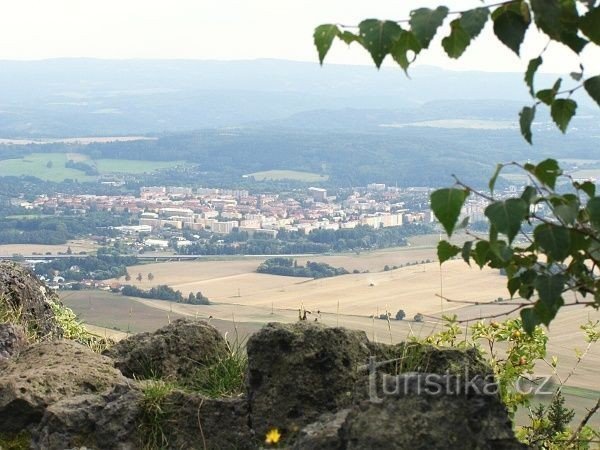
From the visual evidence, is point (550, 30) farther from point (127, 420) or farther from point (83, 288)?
point (83, 288)

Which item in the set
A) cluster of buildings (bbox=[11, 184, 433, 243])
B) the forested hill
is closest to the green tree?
cluster of buildings (bbox=[11, 184, 433, 243])

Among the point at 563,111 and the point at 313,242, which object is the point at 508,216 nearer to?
the point at 563,111

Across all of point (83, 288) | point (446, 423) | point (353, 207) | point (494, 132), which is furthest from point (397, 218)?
point (446, 423)

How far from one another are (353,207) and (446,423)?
226 feet

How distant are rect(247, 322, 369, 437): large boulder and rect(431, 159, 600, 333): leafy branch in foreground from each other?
109 centimetres

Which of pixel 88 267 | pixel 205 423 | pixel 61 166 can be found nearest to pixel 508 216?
pixel 205 423

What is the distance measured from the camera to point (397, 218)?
2512 inches

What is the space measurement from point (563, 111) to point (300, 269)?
3821cm

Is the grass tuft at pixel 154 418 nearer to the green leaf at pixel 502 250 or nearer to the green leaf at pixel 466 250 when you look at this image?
the green leaf at pixel 466 250

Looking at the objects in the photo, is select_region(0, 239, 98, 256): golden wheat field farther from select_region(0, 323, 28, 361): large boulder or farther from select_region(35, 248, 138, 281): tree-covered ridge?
select_region(0, 323, 28, 361): large boulder

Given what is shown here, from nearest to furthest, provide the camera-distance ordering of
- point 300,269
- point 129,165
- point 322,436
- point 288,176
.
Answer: point 322,436, point 300,269, point 288,176, point 129,165

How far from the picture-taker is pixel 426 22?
3.02 m

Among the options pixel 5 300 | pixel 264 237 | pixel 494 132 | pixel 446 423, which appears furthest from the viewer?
pixel 494 132

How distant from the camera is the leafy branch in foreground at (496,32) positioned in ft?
9.97
